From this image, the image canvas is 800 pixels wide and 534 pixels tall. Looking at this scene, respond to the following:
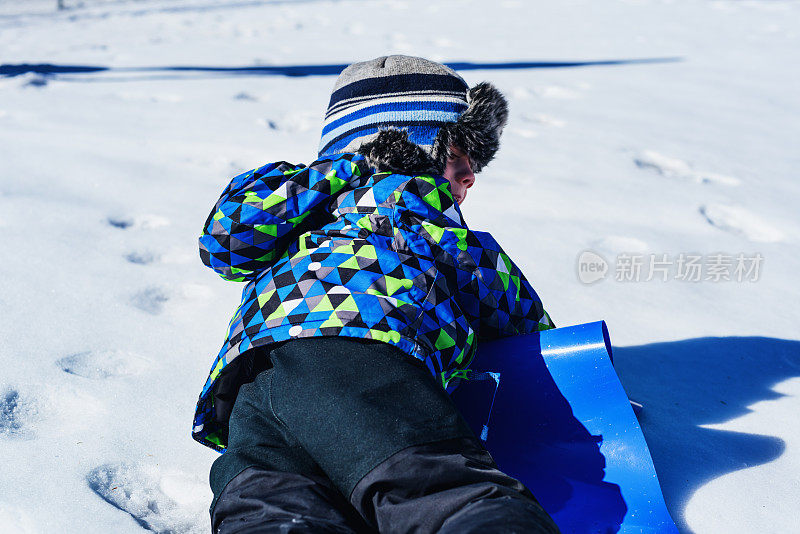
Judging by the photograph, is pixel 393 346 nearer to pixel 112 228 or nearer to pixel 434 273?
pixel 434 273

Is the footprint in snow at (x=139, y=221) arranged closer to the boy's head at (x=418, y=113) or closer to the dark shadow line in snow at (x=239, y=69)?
the boy's head at (x=418, y=113)

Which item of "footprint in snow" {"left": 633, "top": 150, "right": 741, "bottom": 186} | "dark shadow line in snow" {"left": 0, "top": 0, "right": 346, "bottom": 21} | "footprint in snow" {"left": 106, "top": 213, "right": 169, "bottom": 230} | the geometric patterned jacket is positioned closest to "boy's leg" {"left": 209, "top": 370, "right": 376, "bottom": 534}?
the geometric patterned jacket

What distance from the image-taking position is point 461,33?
425 centimetres

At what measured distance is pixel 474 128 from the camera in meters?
1.10

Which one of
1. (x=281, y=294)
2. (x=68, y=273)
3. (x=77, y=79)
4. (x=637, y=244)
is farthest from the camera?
(x=77, y=79)

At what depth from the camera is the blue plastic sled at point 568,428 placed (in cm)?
89

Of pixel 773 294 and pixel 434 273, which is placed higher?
pixel 434 273

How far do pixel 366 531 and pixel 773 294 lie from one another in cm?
119

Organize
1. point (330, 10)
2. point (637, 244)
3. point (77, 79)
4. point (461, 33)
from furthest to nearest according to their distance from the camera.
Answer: point (330, 10), point (461, 33), point (77, 79), point (637, 244)

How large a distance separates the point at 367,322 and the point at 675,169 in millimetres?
1697

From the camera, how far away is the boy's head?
1066mm

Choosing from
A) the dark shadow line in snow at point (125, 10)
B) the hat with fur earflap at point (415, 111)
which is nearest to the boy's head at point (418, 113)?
the hat with fur earflap at point (415, 111)

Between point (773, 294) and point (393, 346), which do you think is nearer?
point (393, 346)

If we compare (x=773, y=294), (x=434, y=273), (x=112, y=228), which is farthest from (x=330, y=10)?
(x=434, y=273)
